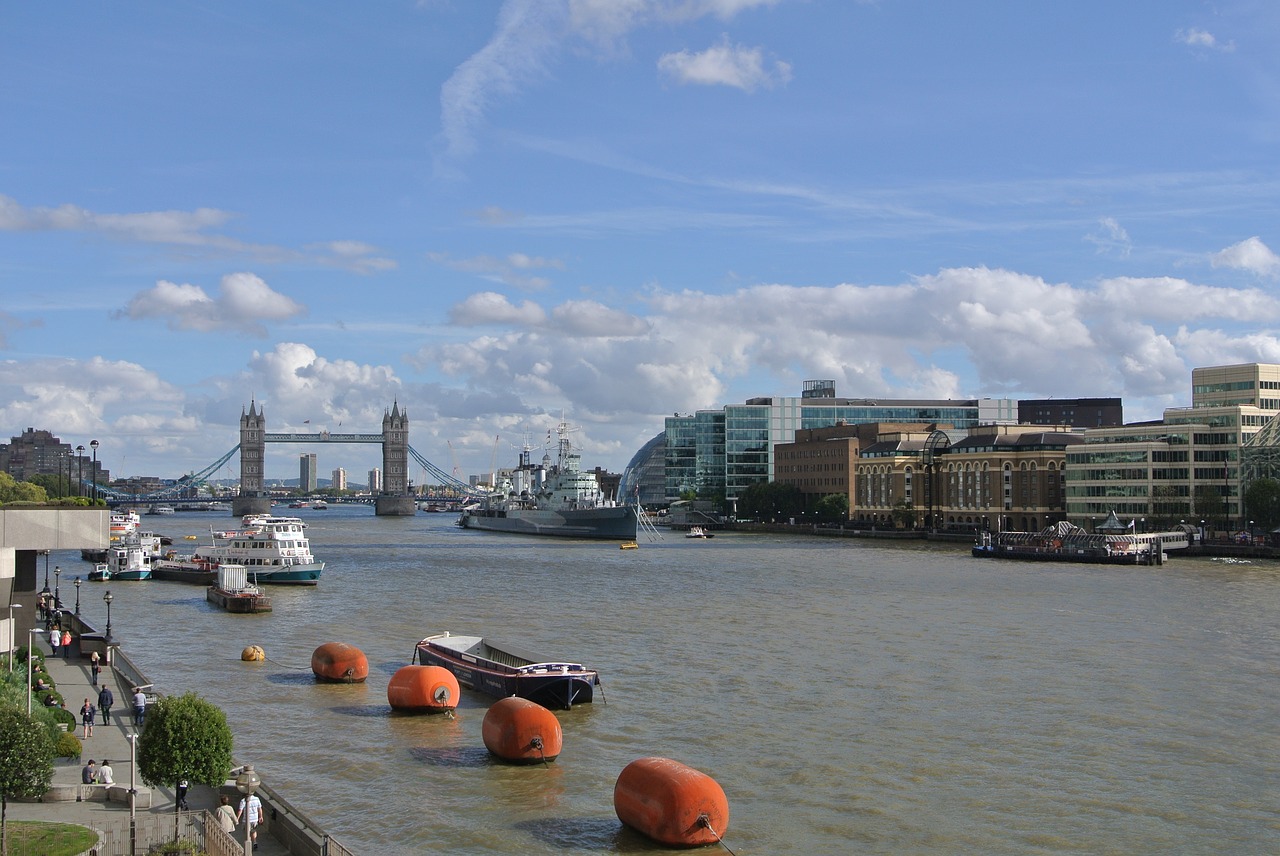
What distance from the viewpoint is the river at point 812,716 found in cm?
2778

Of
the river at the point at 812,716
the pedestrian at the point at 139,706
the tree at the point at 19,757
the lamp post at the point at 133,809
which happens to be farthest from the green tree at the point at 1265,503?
the tree at the point at 19,757

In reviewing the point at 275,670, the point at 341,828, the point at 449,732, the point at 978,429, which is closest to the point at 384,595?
the point at 275,670

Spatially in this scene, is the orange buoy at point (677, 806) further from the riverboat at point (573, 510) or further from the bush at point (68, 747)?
the riverboat at point (573, 510)

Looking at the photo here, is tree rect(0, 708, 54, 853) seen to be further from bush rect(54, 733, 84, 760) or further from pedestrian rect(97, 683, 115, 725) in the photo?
pedestrian rect(97, 683, 115, 725)

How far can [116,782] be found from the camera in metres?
28.2

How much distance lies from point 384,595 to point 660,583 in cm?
2196

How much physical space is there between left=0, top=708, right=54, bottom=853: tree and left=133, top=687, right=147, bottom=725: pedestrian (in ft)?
41.5

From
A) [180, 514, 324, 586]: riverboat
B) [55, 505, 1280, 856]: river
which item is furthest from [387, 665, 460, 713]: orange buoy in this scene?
[180, 514, 324, 586]: riverboat

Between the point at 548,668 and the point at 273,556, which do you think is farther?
the point at 273,556

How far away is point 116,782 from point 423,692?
12.2m

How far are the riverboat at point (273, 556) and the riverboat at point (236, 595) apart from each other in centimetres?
948

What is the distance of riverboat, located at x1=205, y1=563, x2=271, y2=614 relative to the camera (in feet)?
238

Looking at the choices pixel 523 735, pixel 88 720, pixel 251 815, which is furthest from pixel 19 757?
pixel 523 735

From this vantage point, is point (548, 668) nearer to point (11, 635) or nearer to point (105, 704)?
point (105, 704)
